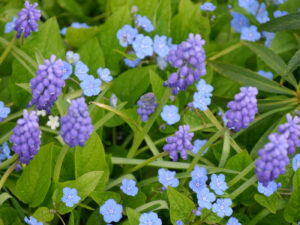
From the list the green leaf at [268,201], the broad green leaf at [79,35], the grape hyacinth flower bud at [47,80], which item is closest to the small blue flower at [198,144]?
the green leaf at [268,201]

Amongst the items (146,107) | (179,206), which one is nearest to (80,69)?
(146,107)

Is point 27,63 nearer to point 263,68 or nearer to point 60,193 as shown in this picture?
point 60,193

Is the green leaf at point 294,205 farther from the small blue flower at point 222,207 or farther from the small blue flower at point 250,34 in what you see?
the small blue flower at point 250,34

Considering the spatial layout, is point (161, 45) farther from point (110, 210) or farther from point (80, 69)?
point (110, 210)

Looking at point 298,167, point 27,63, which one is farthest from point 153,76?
point 298,167

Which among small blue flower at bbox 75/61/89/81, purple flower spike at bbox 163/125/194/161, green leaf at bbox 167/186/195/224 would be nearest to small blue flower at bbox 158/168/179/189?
green leaf at bbox 167/186/195/224

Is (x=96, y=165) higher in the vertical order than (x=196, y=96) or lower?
lower

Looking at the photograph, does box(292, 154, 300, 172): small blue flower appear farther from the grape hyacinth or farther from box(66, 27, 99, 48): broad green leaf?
box(66, 27, 99, 48): broad green leaf
